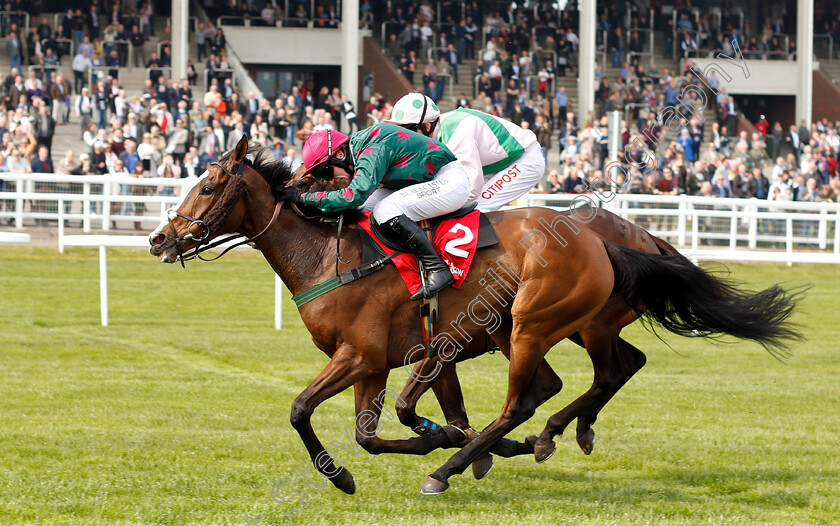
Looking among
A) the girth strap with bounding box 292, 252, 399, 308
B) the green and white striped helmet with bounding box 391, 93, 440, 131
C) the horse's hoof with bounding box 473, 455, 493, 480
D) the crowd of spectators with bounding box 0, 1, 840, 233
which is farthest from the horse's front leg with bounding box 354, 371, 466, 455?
the crowd of spectators with bounding box 0, 1, 840, 233

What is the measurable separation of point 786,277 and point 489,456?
10889 millimetres

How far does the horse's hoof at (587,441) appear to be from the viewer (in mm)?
5867

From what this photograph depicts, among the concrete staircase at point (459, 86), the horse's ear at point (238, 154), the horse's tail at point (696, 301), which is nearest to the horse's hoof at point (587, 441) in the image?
the horse's tail at point (696, 301)

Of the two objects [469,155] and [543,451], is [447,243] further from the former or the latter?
[543,451]

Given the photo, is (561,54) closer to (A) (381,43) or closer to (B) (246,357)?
(A) (381,43)

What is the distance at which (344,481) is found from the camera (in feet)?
16.3

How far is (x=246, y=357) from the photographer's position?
894cm

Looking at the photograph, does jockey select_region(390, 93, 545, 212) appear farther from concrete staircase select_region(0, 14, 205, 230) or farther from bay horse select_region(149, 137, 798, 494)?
concrete staircase select_region(0, 14, 205, 230)

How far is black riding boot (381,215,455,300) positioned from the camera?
5.09m

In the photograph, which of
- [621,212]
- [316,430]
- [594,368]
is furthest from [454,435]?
[621,212]

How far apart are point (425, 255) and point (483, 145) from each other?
1.08 metres

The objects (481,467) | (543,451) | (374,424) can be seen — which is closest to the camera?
(374,424)

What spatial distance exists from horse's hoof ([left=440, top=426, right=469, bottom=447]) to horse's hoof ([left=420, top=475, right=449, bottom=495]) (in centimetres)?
44

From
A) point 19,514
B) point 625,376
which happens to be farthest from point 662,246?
point 19,514
